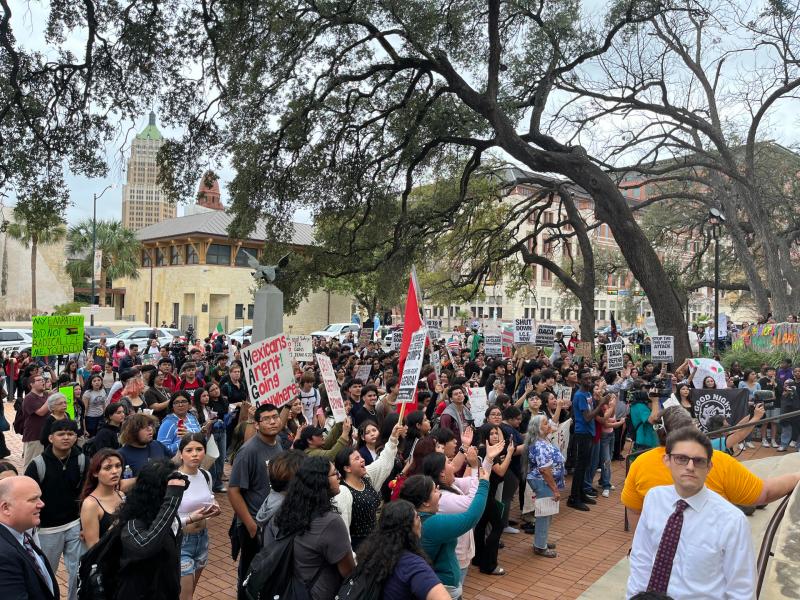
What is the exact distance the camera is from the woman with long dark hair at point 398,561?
3049 mm

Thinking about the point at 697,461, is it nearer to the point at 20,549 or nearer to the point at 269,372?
the point at 20,549

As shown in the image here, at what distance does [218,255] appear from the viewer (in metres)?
50.7

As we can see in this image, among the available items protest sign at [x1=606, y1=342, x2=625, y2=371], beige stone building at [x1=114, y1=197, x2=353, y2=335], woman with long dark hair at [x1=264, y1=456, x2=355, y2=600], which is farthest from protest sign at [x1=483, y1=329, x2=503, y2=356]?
beige stone building at [x1=114, y1=197, x2=353, y2=335]

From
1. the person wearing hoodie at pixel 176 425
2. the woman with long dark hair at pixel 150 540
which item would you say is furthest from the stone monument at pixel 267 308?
the woman with long dark hair at pixel 150 540

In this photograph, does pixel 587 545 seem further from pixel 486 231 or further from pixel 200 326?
pixel 200 326

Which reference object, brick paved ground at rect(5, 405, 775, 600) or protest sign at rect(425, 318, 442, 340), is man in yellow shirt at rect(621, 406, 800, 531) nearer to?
brick paved ground at rect(5, 405, 775, 600)

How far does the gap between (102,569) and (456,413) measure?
216 inches

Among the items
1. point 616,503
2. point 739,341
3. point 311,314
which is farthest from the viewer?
point 311,314

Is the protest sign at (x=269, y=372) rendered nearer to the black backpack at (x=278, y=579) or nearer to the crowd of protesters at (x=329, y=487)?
the crowd of protesters at (x=329, y=487)

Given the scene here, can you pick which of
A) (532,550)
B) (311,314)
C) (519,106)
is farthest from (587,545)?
(311,314)

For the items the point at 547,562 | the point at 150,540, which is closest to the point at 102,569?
the point at 150,540

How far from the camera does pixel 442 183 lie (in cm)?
2242

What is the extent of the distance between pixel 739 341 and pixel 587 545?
17442mm

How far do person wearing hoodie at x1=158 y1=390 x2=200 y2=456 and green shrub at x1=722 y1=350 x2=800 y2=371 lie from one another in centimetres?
1556
